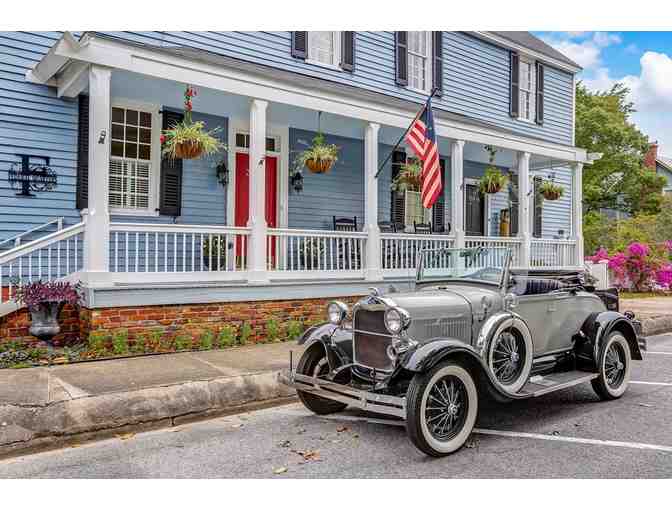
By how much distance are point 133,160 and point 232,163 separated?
186 centimetres

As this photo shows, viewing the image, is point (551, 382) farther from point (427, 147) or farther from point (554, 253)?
point (554, 253)

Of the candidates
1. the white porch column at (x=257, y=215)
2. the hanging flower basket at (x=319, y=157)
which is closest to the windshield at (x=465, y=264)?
the white porch column at (x=257, y=215)

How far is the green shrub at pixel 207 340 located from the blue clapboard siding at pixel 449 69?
17.5ft

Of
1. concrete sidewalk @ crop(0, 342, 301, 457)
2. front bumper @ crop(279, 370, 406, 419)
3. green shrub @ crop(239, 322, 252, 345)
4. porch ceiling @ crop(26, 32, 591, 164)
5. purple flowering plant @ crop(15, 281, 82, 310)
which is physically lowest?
concrete sidewalk @ crop(0, 342, 301, 457)

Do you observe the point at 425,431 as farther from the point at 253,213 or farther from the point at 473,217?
the point at 473,217

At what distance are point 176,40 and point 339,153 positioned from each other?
4.04 metres

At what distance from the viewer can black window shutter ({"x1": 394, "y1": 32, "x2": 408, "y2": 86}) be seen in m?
13.2

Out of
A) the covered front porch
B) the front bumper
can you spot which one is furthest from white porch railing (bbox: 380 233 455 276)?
the front bumper

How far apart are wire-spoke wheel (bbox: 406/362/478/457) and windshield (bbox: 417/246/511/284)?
1.32 m

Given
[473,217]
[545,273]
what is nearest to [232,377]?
[545,273]

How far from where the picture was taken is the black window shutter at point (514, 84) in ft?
52.4

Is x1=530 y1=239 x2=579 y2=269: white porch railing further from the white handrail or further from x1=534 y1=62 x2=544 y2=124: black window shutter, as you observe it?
the white handrail

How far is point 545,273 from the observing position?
19.5 ft
